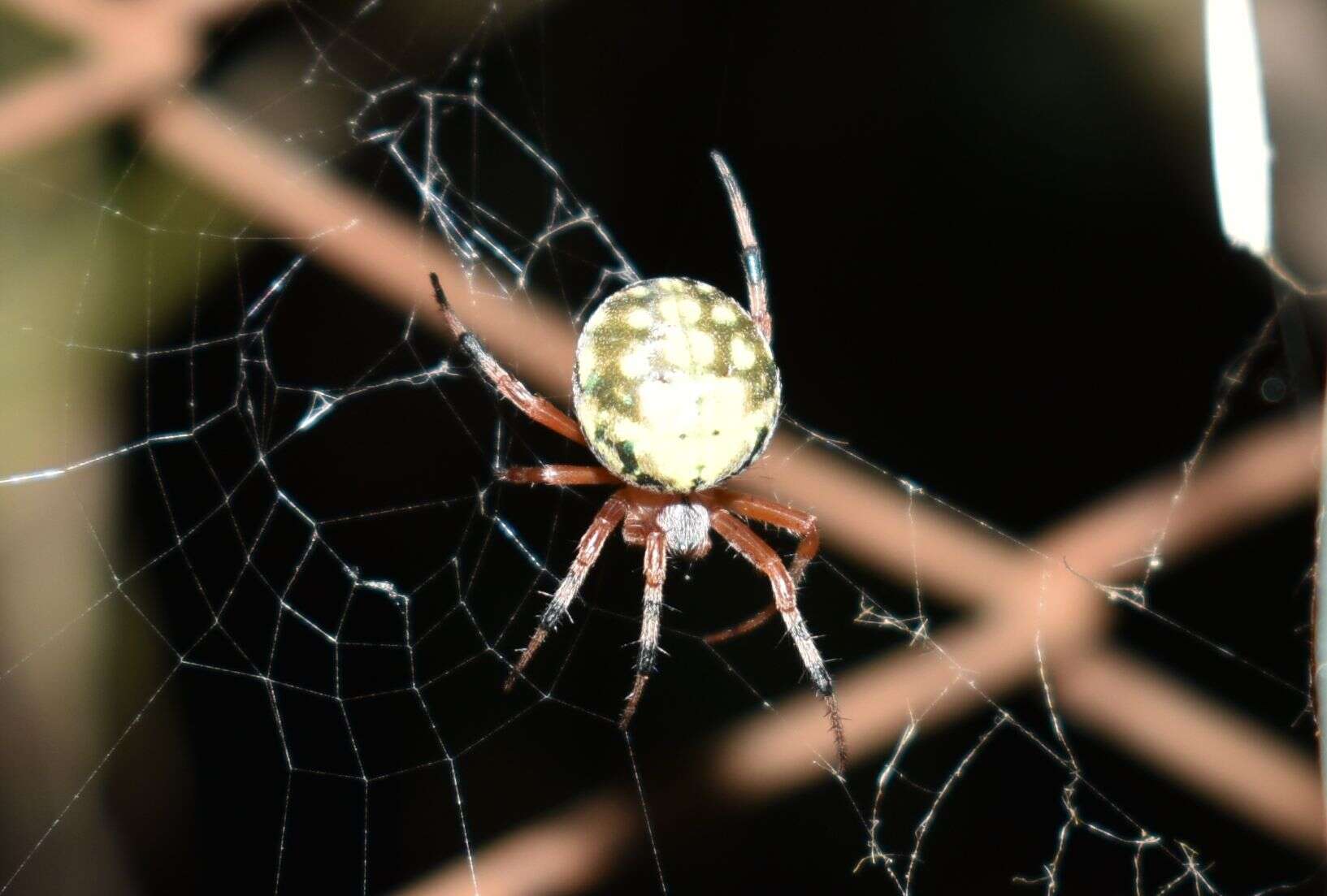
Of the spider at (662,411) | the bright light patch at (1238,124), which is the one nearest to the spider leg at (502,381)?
the spider at (662,411)

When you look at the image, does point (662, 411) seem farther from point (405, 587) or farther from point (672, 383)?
point (405, 587)

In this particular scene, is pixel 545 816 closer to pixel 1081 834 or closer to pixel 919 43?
pixel 1081 834

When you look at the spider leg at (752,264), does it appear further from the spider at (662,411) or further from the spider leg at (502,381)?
the spider leg at (502,381)

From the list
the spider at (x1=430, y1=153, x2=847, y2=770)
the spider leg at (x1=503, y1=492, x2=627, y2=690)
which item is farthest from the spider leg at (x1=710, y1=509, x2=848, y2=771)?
the spider leg at (x1=503, y1=492, x2=627, y2=690)

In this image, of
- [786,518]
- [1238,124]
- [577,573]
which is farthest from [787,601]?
[1238,124]

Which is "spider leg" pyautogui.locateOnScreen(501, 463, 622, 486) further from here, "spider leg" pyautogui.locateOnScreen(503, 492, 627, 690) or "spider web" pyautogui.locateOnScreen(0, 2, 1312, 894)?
"spider web" pyautogui.locateOnScreen(0, 2, 1312, 894)

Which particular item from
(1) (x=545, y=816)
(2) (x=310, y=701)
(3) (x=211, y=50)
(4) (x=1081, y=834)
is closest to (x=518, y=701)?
(1) (x=545, y=816)
